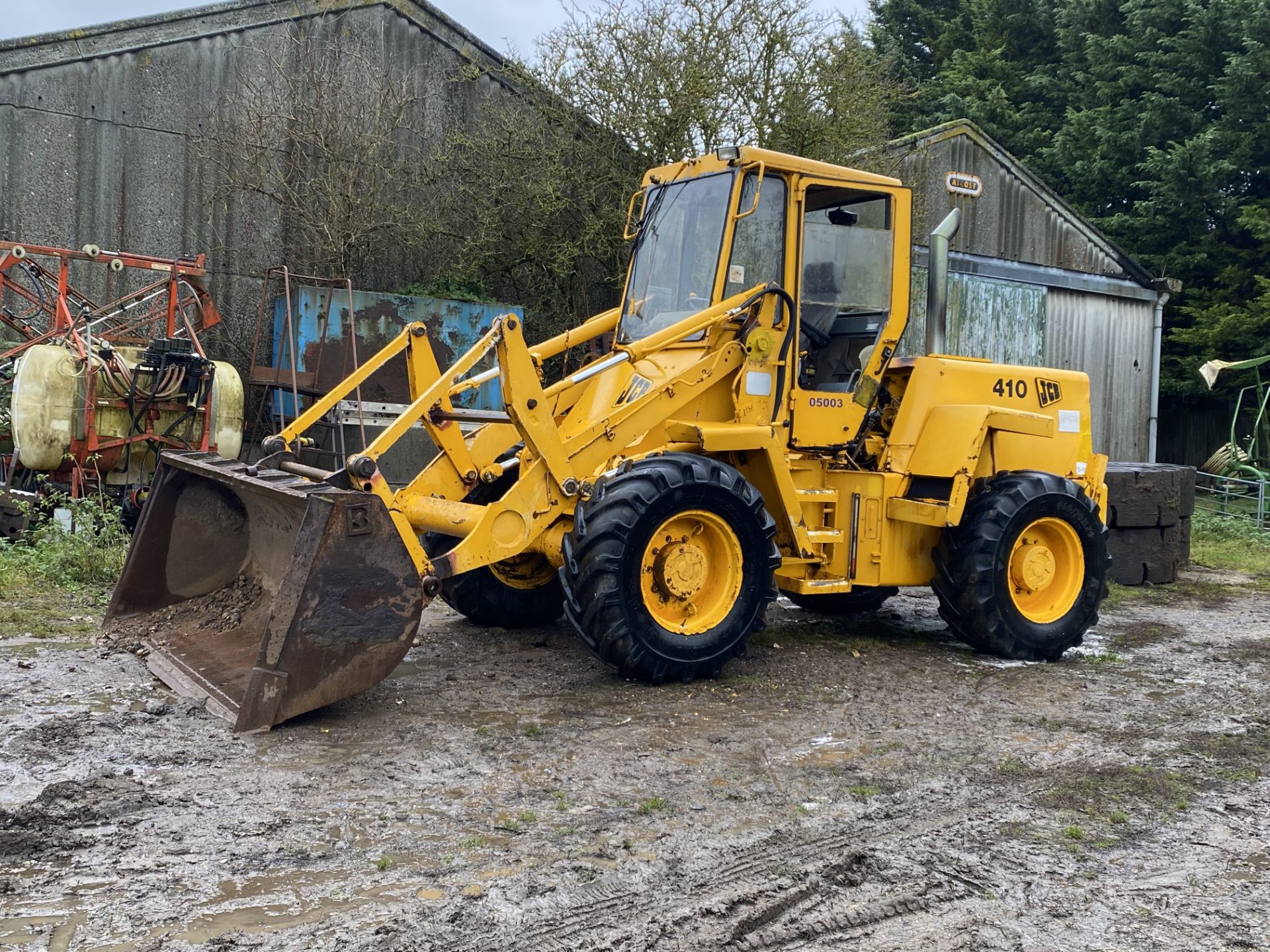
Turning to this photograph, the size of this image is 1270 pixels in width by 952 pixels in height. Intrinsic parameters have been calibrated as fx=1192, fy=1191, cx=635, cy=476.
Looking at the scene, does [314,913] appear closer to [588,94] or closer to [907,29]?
[588,94]

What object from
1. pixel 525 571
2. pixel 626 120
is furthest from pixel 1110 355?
pixel 525 571

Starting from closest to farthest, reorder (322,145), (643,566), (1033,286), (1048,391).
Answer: (643,566) → (1048,391) → (322,145) → (1033,286)

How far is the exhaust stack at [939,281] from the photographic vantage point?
707 cm

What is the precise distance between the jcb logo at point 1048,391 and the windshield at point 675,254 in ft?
8.15

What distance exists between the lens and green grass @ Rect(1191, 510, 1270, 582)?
12.2 metres

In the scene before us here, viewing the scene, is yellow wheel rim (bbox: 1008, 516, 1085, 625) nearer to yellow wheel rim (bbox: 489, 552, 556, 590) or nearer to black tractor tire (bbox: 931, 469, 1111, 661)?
black tractor tire (bbox: 931, 469, 1111, 661)

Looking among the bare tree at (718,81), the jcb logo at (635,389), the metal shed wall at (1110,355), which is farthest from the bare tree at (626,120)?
the jcb logo at (635,389)

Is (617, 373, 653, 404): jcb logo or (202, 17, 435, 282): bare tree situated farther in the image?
(202, 17, 435, 282): bare tree

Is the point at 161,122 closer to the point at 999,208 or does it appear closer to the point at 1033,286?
the point at 999,208

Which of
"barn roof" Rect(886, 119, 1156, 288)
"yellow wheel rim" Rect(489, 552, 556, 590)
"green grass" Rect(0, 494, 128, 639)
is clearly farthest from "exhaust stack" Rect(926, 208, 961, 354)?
"barn roof" Rect(886, 119, 1156, 288)

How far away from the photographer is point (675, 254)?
22.6 feet

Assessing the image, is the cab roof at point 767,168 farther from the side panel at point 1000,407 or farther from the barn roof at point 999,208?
the barn roof at point 999,208

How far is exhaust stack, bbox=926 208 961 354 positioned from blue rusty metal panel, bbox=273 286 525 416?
589 centimetres

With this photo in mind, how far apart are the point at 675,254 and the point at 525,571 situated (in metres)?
2.08
